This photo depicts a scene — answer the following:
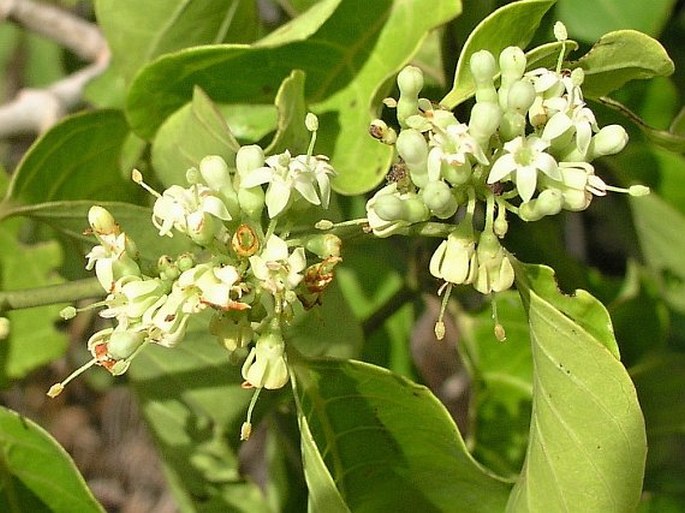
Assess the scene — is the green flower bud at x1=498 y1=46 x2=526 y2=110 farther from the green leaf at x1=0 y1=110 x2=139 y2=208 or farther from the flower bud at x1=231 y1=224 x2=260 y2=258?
the green leaf at x1=0 y1=110 x2=139 y2=208

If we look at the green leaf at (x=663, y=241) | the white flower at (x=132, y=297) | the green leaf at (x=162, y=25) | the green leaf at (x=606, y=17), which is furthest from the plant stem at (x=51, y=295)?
the green leaf at (x=663, y=241)

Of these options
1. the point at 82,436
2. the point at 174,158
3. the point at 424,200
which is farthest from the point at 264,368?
the point at 82,436

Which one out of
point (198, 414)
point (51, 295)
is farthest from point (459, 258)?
point (198, 414)

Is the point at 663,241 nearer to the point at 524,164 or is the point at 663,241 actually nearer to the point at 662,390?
the point at 662,390

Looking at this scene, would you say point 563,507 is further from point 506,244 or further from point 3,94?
point 3,94

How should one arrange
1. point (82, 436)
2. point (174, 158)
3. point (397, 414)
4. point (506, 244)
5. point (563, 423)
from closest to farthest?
point (563, 423)
point (397, 414)
point (174, 158)
point (506, 244)
point (82, 436)

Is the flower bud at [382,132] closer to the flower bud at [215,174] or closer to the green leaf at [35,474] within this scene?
the flower bud at [215,174]
